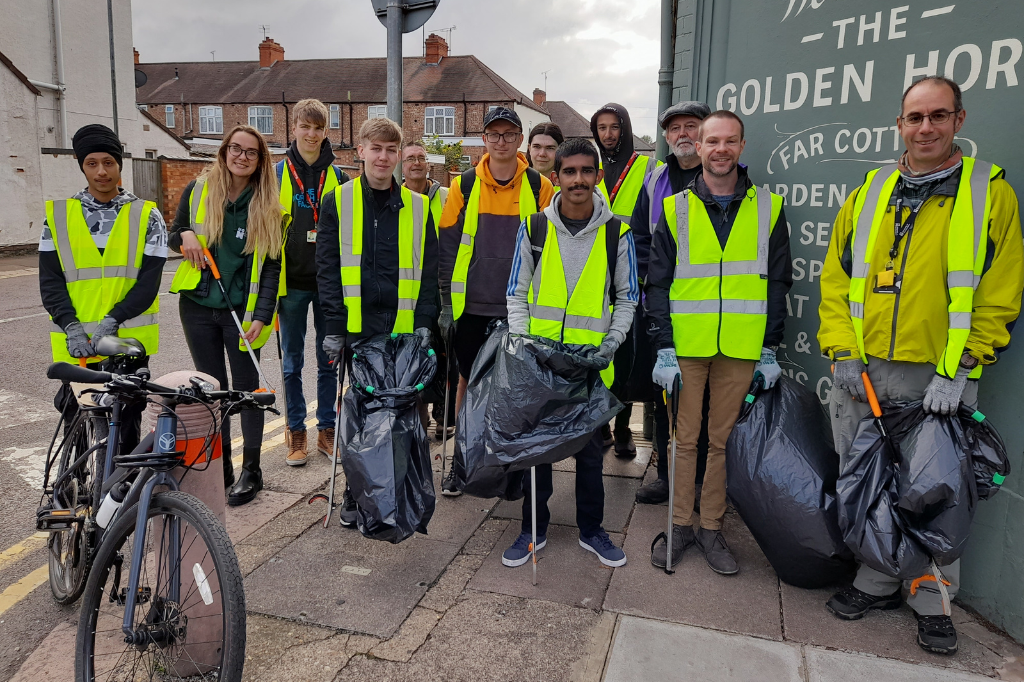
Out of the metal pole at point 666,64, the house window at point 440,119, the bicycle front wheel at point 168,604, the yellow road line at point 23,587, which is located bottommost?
the yellow road line at point 23,587

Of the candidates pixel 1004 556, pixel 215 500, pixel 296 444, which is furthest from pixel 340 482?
pixel 1004 556

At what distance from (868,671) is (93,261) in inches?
143

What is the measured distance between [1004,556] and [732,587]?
3.47 ft

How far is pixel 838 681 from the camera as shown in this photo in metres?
2.53

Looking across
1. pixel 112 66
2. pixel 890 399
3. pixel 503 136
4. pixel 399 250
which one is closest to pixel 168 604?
→ pixel 399 250

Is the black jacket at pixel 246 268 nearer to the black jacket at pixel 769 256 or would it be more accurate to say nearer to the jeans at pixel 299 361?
the jeans at pixel 299 361

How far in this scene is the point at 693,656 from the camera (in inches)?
105

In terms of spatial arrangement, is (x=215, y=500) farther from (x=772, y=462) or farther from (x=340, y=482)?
(x=772, y=462)

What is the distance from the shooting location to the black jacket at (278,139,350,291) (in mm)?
4508

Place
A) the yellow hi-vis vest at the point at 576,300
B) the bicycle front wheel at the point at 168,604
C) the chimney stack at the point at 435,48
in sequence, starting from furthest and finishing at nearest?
1. the chimney stack at the point at 435,48
2. the yellow hi-vis vest at the point at 576,300
3. the bicycle front wheel at the point at 168,604

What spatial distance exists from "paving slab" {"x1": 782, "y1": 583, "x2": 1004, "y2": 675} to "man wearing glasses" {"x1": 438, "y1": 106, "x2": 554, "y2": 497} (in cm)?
182

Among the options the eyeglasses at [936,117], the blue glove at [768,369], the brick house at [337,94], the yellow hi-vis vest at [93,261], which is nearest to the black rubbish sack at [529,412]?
the blue glove at [768,369]

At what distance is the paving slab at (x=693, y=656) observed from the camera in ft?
8.40

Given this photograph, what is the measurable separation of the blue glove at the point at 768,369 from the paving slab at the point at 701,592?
88 centimetres
